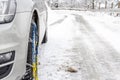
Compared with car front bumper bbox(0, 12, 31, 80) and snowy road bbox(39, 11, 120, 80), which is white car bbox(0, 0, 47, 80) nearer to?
car front bumper bbox(0, 12, 31, 80)

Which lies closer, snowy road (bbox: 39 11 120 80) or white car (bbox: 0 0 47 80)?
white car (bbox: 0 0 47 80)

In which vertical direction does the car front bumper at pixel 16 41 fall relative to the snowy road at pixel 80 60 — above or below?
above

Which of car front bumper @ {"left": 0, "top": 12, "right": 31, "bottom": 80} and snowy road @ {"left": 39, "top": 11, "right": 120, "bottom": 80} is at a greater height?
car front bumper @ {"left": 0, "top": 12, "right": 31, "bottom": 80}

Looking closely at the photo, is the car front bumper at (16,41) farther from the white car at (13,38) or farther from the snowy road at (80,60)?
the snowy road at (80,60)

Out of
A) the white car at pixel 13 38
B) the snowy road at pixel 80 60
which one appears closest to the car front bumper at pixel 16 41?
the white car at pixel 13 38

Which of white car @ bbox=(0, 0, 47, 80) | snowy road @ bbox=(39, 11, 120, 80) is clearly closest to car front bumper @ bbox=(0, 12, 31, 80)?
white car @ bbox=(0, 0, 47, 80)

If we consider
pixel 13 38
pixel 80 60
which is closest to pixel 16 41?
pixel 13 38

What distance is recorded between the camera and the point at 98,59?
6.30 m

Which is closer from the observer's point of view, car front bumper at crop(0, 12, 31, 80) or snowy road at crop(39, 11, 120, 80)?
car front bumper at crop(0, 12, 31, 80)

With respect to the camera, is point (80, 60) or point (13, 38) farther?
point (80, 60)

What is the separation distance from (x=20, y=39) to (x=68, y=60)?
→ 3.03 m

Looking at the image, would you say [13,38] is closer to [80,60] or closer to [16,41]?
[16,41]

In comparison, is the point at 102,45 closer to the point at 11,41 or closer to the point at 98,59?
the point at 98,59

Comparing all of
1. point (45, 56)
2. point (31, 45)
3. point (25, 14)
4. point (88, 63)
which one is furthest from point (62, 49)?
point (25, 14)
